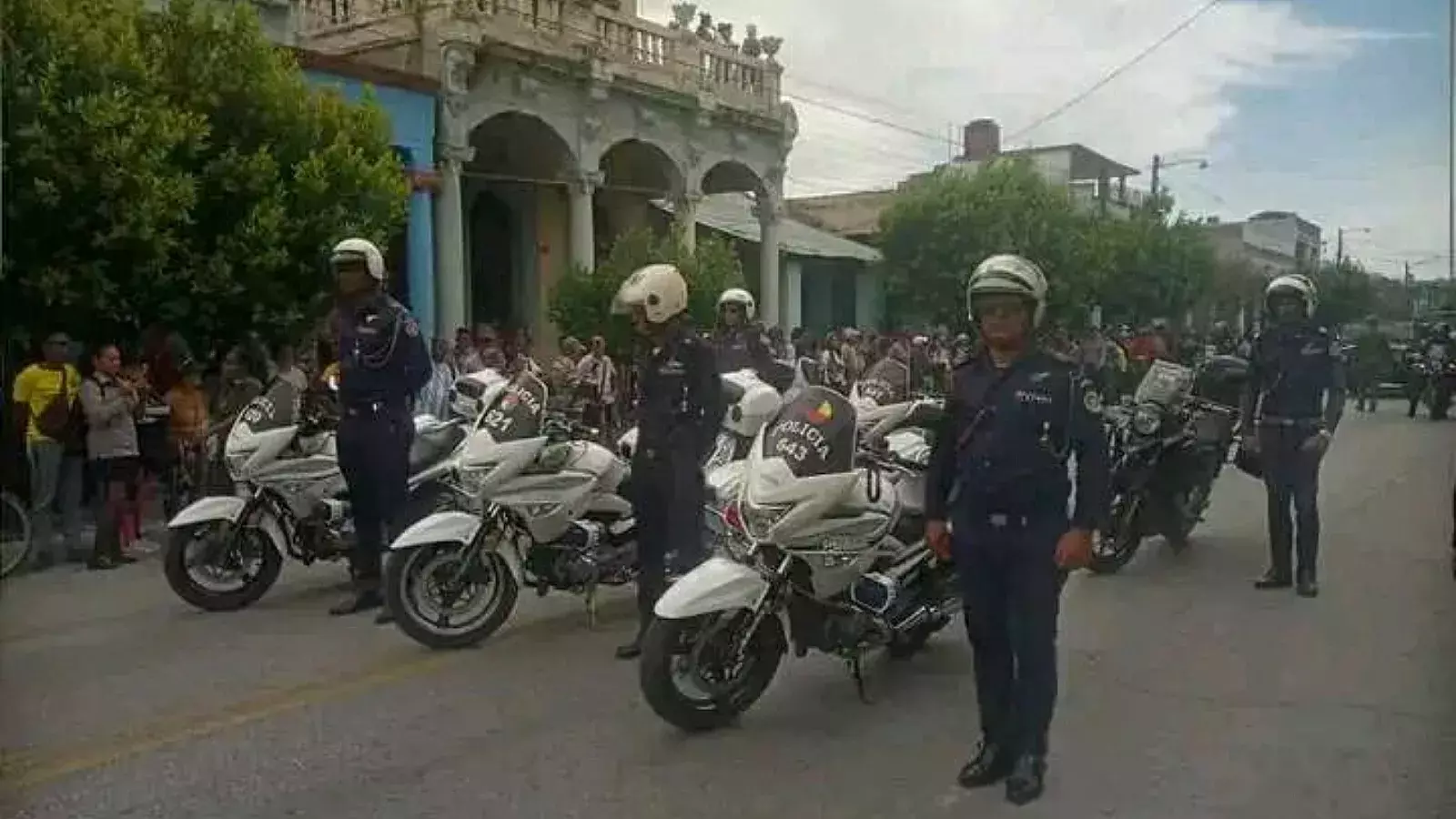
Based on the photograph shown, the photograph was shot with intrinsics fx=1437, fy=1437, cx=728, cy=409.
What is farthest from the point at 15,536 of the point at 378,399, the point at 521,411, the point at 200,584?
the point at 521,411

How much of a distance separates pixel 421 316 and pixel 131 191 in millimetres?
2470

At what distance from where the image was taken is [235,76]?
944 cm

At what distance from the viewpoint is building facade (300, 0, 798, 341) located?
579 cm

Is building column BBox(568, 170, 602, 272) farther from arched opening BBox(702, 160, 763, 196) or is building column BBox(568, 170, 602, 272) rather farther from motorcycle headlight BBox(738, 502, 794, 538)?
motorcycle headlight BBox(738, 502, 794, 538)

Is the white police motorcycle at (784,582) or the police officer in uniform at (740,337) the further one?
the police officer in uniform at (740,337)

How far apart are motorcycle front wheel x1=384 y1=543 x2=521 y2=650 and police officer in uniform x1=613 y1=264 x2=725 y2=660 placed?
0.71m

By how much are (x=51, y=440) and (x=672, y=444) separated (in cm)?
442

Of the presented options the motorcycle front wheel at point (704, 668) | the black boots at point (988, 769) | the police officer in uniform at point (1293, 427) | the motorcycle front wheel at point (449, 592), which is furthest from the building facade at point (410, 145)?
the police officer in uniform at point (1293, 427)

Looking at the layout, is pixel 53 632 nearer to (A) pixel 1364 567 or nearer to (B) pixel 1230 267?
(B) pixel 1230 267

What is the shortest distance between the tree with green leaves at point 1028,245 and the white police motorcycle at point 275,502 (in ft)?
8.23

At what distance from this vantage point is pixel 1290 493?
6801 mm

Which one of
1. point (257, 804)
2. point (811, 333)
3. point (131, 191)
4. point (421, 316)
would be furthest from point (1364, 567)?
point (131, 191)

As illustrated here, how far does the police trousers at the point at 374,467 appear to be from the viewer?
6.24 meters

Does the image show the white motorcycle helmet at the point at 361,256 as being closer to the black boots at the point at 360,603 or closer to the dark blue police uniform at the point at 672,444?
the dark blue police uniform at the point at 672,444
